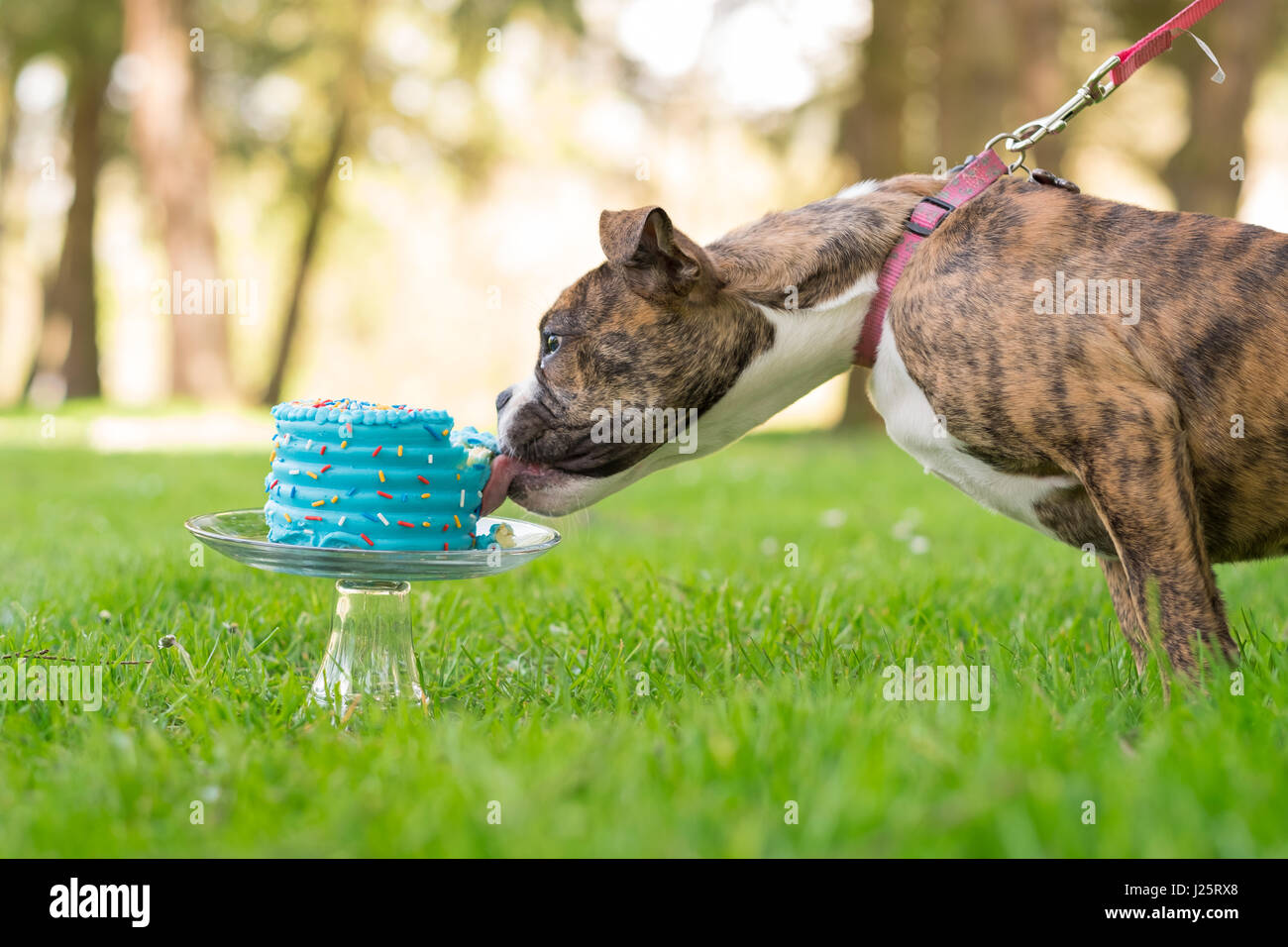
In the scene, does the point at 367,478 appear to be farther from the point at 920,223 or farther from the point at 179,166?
the point at 179,166

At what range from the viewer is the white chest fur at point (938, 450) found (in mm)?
3182

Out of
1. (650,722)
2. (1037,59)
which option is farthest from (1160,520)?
(1037,59)

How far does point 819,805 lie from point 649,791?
0.29m

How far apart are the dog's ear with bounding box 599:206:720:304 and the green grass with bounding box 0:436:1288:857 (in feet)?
3.50

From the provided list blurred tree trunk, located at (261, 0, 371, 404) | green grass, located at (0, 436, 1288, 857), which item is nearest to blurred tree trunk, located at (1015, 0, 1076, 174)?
green grass, located at (0, 436, 1288, 857)

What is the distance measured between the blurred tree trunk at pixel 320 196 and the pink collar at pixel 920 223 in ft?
58.1

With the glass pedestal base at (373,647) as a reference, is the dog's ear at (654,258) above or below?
above

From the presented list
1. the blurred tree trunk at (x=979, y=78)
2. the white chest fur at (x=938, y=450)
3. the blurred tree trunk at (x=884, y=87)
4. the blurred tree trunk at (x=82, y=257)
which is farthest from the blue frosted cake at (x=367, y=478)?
the blurred tree trunk at (x=82, y=257)

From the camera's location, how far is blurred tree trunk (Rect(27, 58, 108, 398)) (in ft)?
64.6

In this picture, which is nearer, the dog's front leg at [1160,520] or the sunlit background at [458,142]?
the dog's front leg at [1160,520]

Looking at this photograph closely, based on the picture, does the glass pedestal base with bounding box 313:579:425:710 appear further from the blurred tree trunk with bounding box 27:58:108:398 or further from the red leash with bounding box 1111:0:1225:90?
the blurred tree trunk with bounding box 27:58:108:398

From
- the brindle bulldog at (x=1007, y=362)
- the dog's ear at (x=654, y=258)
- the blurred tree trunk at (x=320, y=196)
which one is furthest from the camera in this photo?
the blurred tree trunk at (x=320, y=196)

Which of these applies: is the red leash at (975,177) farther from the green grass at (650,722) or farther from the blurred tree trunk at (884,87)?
the blurred tree trunk at (884,87)
